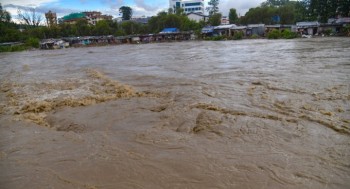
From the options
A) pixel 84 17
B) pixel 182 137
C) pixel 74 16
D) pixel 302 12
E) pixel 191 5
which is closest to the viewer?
pixel 182 137

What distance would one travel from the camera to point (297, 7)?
180 ft

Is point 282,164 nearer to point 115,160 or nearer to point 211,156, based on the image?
point 211,156

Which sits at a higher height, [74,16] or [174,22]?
[74,16]

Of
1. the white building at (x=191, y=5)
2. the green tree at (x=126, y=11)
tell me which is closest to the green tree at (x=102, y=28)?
the green tree at (x=126, y=11)

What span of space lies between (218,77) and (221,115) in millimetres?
5045

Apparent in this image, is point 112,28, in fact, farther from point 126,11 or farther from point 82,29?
point 126,11

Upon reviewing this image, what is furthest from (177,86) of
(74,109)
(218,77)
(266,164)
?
(266,164)

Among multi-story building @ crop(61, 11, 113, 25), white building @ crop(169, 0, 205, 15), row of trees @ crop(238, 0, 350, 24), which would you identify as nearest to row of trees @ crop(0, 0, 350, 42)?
row of trees @ crop(238, 0, 350, 24)

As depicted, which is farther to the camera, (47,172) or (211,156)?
(211,156)

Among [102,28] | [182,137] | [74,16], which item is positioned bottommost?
[182,137]

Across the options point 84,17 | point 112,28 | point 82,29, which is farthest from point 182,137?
point 84,17

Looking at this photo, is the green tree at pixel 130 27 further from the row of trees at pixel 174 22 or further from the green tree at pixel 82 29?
the green tree at pixel 82 29

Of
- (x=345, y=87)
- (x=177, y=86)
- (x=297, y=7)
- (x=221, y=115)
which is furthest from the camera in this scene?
(x=297, y=7)

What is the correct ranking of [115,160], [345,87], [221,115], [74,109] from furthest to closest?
[345,87] < [74,109] < [221,115] < [115,160]
